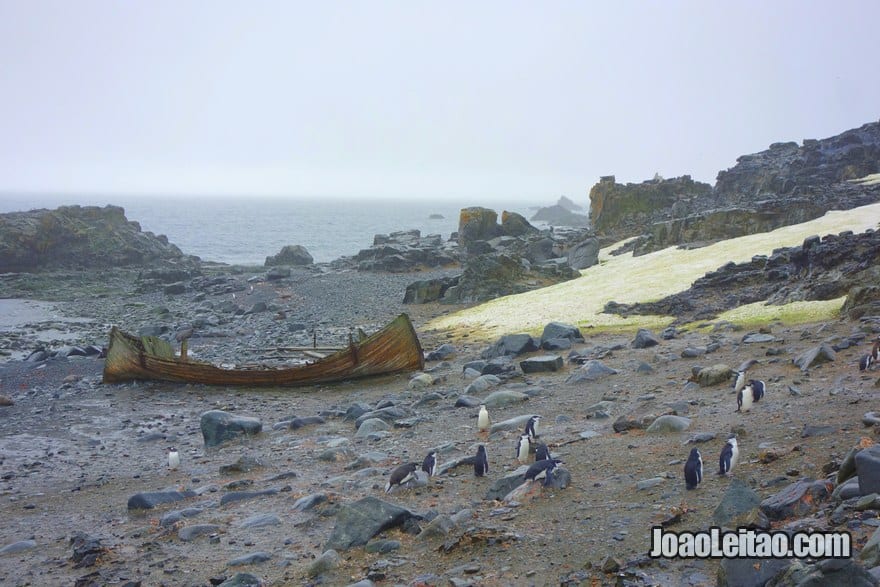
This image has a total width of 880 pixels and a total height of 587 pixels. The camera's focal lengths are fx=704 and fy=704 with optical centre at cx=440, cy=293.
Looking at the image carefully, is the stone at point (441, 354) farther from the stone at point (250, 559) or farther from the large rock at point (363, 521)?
the stone at point (250, 559)

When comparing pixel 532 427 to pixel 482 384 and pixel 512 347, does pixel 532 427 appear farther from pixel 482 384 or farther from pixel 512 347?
pixel 512 347

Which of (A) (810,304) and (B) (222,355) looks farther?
(B) (222,355)

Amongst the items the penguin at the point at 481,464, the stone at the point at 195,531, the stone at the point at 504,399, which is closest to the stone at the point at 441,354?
the stone at the point at 504,399

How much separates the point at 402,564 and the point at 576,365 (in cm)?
1514

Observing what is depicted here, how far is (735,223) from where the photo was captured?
5072 centimetres

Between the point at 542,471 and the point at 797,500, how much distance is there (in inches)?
163

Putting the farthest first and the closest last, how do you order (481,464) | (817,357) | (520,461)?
1. (817,357)
2. (520,461)
3. (481,464)

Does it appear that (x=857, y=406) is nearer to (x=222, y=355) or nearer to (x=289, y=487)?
(x=289, y=487)

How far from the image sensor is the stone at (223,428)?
19688mm

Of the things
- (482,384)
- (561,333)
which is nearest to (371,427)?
(482,384)

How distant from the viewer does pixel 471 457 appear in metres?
14.2

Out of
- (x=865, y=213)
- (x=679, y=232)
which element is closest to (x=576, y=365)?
(x=865, y=213)

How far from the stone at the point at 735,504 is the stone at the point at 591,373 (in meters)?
11.5

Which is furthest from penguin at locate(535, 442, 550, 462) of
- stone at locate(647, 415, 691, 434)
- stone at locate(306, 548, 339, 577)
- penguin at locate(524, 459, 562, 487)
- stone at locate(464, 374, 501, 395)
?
stone at locate(464, 374, 501, 395)
